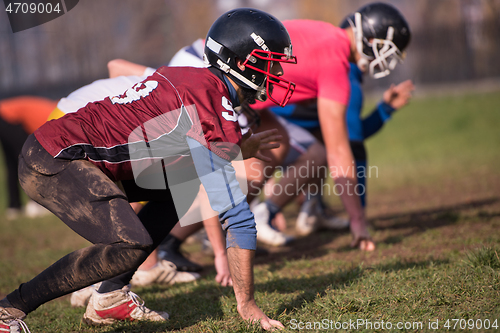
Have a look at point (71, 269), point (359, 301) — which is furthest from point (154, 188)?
point (359, 301)

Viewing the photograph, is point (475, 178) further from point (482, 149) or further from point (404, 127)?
point (404, 127)

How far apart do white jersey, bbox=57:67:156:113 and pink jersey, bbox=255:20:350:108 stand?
4.17ft

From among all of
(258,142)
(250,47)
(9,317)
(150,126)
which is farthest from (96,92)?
(9,317)

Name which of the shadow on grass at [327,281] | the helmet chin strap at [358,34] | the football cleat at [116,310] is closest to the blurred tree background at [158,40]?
the helmet chin strap at [358,34]

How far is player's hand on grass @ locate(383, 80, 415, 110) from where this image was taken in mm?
4734

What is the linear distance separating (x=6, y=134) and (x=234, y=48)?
6153mm

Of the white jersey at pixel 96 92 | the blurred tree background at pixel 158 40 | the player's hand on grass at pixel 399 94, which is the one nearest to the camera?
the white jersey at pixel 96 92

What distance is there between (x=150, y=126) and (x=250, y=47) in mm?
744

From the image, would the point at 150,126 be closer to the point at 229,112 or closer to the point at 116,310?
the point at 229,112

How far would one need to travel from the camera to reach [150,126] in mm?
2482

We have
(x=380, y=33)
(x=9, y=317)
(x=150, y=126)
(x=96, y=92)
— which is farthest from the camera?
(x=380, y=33)

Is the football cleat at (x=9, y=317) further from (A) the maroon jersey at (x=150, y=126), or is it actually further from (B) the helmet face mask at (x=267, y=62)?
(B) the helmet face mask at (x=267, y=62)

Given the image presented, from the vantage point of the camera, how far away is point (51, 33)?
95.9ft

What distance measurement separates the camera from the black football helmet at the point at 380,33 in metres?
4.13
